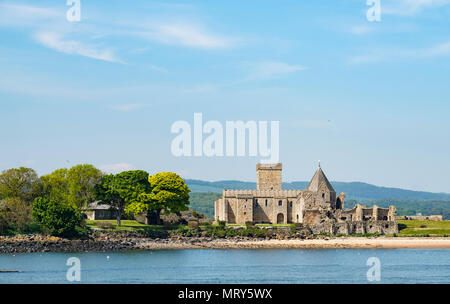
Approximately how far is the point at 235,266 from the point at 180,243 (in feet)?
69.7

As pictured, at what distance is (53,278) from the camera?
52.1 meters

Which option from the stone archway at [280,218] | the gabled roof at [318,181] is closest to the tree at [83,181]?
the stone archway at [280,218]

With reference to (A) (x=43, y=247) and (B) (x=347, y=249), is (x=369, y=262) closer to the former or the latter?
(B) (x=347, y=249)

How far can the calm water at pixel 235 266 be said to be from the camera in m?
51.8

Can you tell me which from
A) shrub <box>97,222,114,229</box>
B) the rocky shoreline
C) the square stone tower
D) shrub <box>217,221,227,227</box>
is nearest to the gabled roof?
the square stone tower

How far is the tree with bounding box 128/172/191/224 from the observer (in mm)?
86137

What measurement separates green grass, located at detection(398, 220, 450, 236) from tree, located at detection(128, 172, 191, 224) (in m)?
25.9

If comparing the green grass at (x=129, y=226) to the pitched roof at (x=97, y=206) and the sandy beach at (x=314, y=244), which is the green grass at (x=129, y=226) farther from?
the sandy beach at (x=314, y=244)

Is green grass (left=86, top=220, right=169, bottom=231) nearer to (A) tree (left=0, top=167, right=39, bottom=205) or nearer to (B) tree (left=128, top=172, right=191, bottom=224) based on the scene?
(B) tree (left=128, top=172, right=191, bottom=224)

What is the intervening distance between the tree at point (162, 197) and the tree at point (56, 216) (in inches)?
334

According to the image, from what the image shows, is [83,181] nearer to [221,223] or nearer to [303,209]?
[221,223]

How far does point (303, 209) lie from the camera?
92188 millimetres

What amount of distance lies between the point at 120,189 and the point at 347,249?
2698 centimetres

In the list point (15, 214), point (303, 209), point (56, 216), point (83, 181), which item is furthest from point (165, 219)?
point (15, 214)
